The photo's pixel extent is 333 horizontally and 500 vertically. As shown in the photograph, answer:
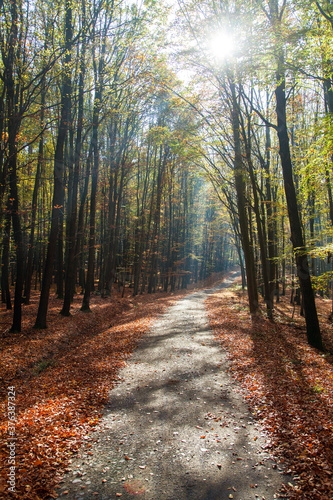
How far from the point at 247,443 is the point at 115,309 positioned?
1415 cm

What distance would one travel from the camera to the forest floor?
3.56 m

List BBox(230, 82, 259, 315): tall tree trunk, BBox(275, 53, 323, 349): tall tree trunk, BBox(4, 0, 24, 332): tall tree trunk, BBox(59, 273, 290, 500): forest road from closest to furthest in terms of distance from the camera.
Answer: BBox(59, 273, 290, 500): forest road → BBox(4, 0, 24, 332): tall tree trunk → BBox(275, 53, 323, 349): tall tree trunk → BBox(230, 82, 259, 315): tall tree trunk

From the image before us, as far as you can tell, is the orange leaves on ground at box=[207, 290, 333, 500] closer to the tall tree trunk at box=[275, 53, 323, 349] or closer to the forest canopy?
the tall tree trunk at box=[275, 53, 323, 349]

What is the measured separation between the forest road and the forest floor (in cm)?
15

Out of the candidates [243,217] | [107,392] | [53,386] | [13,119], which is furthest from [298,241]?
[13,119]

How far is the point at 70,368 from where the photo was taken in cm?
745

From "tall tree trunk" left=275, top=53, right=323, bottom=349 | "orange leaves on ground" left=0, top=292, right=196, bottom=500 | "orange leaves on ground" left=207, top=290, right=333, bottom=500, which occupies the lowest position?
"orange leaves on ground" left=207, top=290, right=333, bottom=500

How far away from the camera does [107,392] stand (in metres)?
5.92

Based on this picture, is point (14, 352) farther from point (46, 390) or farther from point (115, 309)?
point (115, 309)

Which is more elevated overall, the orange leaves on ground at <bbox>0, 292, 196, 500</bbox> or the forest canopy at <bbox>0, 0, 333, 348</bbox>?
the forest canopy at <bbox>0, 0, 333, 348</bbox>

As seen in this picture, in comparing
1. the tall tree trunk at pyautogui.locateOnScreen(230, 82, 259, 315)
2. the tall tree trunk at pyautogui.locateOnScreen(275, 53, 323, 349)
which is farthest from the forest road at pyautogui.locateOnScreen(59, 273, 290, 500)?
the tall tree trunk at pyautogui.locateOnScreen(230, 82, 259, 315)

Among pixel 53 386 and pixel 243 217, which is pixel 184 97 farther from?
pixel 53 386

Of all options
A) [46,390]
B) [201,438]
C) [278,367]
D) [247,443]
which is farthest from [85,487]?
[278,367]

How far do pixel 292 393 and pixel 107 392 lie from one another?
3926 mm
